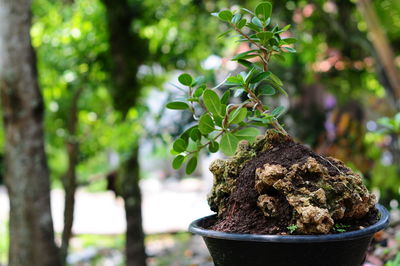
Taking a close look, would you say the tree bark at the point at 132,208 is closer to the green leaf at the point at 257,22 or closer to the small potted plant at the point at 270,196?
the small potted plant at the point at 270,196

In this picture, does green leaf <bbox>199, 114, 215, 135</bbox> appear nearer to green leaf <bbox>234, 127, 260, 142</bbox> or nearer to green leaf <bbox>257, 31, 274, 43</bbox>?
green leaf <bbox>234, 127, 260, 142</bbox>

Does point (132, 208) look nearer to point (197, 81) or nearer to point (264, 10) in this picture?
point (197, 81)

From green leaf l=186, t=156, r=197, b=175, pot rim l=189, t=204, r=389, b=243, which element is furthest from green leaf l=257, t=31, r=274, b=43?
pot rim l=189, t=204, r=389, b=243

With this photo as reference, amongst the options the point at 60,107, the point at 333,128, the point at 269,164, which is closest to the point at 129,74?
the point at 60,107

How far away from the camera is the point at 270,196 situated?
1.17m

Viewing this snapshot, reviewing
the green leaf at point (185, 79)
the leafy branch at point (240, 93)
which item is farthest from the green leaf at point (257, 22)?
the green leaf at point (185, 79)

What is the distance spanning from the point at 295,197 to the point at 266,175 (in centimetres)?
10

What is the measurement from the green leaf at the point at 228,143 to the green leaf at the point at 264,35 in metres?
0.28

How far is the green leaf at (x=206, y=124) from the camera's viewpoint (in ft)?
4.01

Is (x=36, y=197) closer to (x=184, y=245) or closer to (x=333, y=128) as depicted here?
(x=184, y=245)

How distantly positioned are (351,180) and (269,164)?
22 cm

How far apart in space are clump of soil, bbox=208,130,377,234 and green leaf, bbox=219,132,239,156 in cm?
8

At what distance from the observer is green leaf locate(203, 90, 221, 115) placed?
3.95ft

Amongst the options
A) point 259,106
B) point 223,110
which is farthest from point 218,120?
point 259,106
